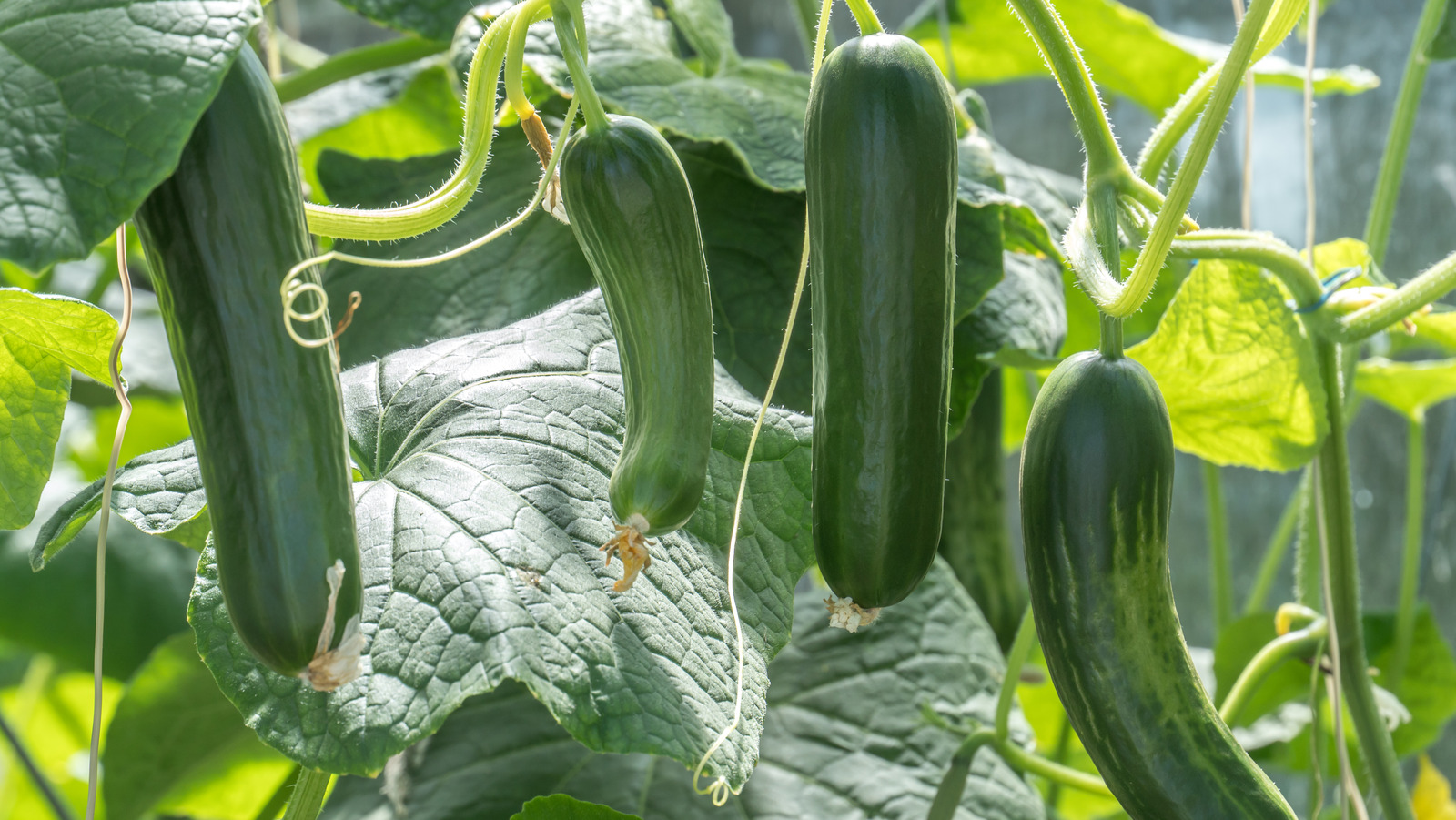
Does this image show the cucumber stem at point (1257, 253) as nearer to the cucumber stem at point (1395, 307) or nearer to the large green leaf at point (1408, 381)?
the cucumber stem at point (1395, 307)

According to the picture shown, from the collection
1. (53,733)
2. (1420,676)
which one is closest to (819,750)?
(1420,676)

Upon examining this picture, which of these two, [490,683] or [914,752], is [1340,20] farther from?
[490,683]

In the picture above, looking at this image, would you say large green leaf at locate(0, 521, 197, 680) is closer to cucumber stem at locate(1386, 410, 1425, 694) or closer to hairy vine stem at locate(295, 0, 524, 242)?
hairy vine stem at locate(295, 0, 524, 242)

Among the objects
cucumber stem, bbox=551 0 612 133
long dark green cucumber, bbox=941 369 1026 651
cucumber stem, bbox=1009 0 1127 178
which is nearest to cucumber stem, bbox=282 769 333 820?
cucumber stem, bbox=551 0 612 133

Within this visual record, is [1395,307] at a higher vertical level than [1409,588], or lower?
higher

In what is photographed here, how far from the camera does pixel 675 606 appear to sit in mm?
479

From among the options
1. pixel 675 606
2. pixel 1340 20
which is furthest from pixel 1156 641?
pixel 1340 20

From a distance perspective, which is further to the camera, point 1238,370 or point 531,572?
point 1238,370

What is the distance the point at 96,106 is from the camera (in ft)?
1.05

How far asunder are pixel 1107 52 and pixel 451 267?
2.22 feet

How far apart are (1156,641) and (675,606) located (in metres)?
0.19

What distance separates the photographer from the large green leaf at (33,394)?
55 cm

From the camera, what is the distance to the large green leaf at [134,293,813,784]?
418mm

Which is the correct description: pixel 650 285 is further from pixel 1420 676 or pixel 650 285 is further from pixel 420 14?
pixel 1420 676
